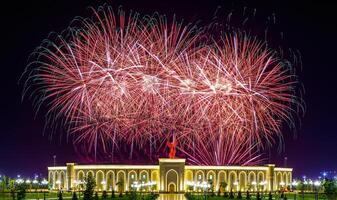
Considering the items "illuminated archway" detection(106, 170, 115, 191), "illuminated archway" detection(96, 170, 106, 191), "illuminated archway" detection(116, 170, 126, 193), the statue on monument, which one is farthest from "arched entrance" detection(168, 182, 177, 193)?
"illuminated archway" detection(96, 170, 106, 191)

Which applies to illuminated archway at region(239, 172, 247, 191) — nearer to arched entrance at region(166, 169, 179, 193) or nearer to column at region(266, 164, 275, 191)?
column at region(266, 164, 275, 191)

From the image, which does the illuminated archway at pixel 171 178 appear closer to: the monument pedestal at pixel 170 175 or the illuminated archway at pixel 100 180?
the monument pedestal at pixel 170 175

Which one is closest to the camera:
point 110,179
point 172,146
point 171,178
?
point 172,146

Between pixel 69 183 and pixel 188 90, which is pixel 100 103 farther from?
pixel 69 183

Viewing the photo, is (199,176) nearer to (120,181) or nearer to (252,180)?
(252,180)

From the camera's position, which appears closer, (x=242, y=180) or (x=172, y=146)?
(x=172, y=146)

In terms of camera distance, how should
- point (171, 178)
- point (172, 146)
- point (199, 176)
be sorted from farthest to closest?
point (199, 176) < point (171, 178) < point (172, 146)

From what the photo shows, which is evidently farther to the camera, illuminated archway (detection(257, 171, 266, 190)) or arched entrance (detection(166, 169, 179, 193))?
illuminated archway (detection(257, 171, 266, 190))

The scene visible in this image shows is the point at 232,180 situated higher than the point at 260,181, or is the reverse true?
the point at 232,180

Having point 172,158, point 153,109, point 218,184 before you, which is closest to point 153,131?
point 153,109

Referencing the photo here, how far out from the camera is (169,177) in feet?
213

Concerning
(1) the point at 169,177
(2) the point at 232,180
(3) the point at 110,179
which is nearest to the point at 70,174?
(3) the point at 110,179

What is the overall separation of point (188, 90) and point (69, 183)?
33033 millimetres

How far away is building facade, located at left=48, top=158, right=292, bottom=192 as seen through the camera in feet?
212
